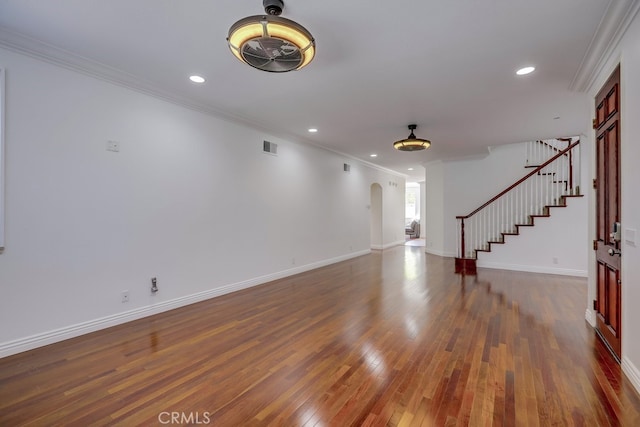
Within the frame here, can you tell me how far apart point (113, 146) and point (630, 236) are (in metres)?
4.77

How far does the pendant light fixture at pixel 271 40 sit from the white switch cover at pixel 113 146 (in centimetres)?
192

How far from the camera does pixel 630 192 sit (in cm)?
221

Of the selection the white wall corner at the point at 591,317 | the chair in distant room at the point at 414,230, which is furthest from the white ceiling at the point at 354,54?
the chair in distant room at the point at 414,230

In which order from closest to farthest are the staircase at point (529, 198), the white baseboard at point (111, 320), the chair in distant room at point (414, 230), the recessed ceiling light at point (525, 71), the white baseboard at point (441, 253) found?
1. the white baseboard at point (111, 320)
2. the recessed ceiling light at point (525, 71)
3. the staircase at point (529, 198)
4. the white baseboard at point (441, 253)
5. the chair in distant room at point (414, 230)

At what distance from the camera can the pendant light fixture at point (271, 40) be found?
2027 mm

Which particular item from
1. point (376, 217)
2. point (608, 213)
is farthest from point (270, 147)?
point (376, 217)

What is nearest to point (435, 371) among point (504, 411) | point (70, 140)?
point (504, 411)

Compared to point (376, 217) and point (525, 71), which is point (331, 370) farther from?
point (376, 217)

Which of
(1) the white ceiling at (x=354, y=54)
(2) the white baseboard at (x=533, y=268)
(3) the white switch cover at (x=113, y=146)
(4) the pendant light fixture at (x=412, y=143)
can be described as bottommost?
(2) the white baseboard at (x=533, y=268)

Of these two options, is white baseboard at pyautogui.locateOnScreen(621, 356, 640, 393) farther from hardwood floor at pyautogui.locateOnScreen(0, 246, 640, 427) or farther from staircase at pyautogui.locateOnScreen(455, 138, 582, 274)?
staircase at pyautogui.locateOnScreen(455, 138, 582, 274)

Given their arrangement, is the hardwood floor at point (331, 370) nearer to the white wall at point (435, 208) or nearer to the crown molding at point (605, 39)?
the crown molding at point (605, 39)

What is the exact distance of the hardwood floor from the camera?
6.14 feet

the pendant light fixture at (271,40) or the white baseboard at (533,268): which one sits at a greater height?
the pendant light fixture at (271,40)

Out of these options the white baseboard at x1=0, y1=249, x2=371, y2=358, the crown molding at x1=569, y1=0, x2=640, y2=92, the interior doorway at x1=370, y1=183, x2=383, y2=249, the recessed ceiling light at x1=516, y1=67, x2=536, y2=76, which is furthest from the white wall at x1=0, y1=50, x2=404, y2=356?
the interior doorway at x1=370, y1=183, x2=383, y2=249
